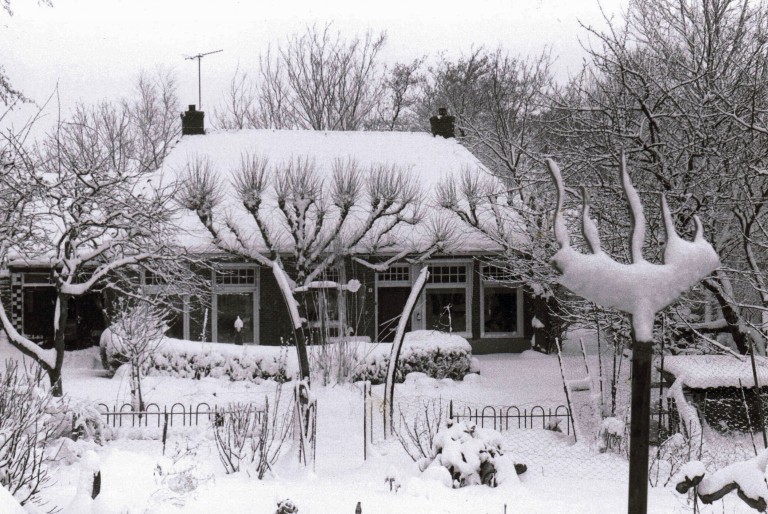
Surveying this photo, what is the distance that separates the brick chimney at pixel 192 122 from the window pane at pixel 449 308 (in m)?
9.18

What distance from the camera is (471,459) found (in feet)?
26.9

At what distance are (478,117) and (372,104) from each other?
5279 millimetres

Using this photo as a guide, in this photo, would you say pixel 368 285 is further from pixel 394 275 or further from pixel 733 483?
pixel 733 483

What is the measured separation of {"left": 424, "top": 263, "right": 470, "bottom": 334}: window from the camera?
68.2ft

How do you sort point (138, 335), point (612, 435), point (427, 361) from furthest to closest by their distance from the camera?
point (427, 361) < point (138, 335) < point (612, 435)

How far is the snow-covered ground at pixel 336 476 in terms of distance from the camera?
6996 millimetres

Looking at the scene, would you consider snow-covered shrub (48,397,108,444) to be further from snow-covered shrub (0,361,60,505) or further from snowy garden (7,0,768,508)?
snow-covered shrub (0,361,60,505)

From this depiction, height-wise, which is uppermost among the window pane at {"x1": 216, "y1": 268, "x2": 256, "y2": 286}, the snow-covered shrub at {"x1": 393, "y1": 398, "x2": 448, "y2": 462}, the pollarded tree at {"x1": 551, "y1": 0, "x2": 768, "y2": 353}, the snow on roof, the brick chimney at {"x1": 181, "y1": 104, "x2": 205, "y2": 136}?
the brick chimney at {"x1": 181, "y1": 104, "x2": 205, "y2": 136}

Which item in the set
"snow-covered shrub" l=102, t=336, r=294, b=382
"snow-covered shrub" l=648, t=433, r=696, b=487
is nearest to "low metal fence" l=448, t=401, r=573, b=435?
"snow-covered shrub" l=648, t=433, r=696, b=487

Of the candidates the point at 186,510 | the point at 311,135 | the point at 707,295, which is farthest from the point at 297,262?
the point at 186,510

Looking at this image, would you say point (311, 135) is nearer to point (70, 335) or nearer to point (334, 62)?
point (70, 335)

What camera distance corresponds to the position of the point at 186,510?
6785mm

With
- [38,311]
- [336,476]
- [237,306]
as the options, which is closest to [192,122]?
[237,306]

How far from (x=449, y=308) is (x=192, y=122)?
1000 centimetres
